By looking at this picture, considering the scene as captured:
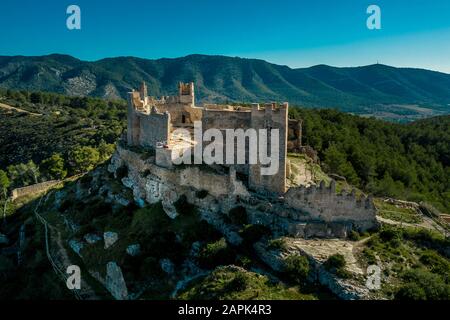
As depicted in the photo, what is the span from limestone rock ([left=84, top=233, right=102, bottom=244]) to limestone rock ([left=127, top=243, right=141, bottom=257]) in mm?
5536

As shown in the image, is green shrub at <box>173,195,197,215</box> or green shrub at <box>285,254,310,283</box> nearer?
green shrub at <box>285,254,310,283</box>

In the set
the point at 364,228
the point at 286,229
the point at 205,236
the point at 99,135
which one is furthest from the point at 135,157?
the point at 99,135

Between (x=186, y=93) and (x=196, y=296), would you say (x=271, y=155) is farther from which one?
(x=186, y=93)

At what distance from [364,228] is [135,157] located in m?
21.1

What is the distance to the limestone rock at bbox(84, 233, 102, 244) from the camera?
3612cm

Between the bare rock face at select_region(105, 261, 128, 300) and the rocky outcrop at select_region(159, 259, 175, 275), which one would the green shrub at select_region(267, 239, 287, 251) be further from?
the bare rock face at select_region(105, 261, 128, 300)

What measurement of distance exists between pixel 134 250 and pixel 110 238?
156 inches

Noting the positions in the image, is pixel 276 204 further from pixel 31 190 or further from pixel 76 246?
pixel 31 190

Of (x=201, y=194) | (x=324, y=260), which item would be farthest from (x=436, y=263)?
(x=201, y=194)

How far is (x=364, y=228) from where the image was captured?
2942 cm

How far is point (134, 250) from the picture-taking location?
31.4 meters

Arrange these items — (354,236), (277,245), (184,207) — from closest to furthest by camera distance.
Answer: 1. (277,245)
2. (354,236)
3. (184,207)

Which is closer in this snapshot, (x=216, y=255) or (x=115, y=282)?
(x=216, y=255)

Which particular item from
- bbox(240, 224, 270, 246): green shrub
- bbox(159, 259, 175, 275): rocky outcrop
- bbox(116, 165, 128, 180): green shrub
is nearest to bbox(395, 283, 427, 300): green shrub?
bbox(240, 224, 270, 246): green shrub
